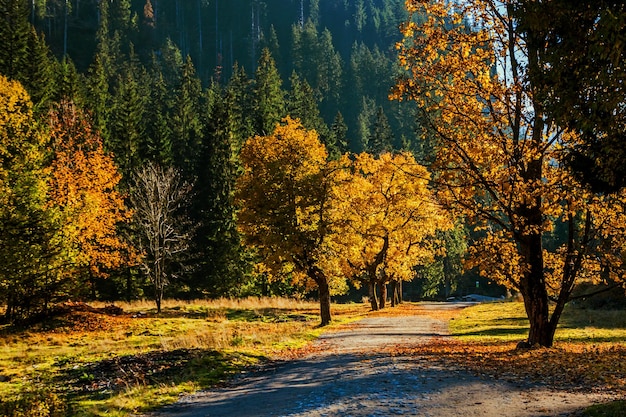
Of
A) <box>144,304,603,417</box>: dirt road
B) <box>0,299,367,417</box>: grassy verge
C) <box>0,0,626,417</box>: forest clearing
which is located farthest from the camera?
<box>0,299,367,417</box>: grassy verge

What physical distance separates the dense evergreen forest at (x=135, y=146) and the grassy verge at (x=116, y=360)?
3088 millimetres

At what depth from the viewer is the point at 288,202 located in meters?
26.5

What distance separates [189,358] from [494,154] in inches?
459

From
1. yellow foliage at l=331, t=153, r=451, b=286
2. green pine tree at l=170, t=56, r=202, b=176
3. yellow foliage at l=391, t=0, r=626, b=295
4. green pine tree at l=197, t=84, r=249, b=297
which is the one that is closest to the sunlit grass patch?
yellow foliage at l=391, t=0, r=626, b=295

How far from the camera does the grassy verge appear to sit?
33.7 ft

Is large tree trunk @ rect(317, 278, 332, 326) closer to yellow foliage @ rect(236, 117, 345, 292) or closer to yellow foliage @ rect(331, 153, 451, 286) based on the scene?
yellow foliage @ rect(236, 117, 345, 292)

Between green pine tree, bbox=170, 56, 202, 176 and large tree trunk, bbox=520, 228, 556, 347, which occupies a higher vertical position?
green pine tree, bbox=170, 56, 202, 176

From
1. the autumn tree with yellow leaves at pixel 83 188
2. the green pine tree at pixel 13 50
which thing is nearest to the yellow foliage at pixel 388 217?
the autumn tree with yellow leaves at pixel 83 188

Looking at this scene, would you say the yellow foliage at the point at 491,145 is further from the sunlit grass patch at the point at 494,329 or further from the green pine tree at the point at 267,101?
the green pine tree at the point at 267,101

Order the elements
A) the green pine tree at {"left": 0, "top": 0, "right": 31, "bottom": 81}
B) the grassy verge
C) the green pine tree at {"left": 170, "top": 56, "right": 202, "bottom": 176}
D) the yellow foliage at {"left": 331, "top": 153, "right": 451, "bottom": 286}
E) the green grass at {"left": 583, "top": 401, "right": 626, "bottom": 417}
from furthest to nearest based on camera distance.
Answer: the green pine tree at {"left": 170, "top": 56, "right": 202, "bottom": 176} < the green pine tree at {"left": 0, "top": 0, "right": 31, "bottom": 81} < the yellow foliage at {"left": 331, "top": 153, "right": 451, "bottom": 286} < the grassy verge < the green grass at {"left": 583, "top": 401, "right": 626, "bottom": 417}

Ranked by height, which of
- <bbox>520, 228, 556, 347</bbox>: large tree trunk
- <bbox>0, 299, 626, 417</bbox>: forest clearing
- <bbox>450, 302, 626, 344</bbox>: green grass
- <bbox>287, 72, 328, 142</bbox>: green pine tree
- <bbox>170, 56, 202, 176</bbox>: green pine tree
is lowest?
<bbox>450, 302, 626, 344</bbox>: green grass

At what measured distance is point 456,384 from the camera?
1018 cm

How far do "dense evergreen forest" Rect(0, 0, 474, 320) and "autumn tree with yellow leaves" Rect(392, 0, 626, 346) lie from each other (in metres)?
19.4

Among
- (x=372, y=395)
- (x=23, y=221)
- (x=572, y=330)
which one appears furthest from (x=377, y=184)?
(x=372, y=395)
